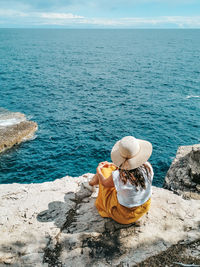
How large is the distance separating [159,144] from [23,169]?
14859 mm

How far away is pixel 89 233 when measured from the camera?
7152 mm

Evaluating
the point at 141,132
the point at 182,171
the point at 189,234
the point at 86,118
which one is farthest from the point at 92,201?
the point at 86,118

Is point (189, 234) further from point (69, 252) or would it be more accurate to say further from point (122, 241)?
point (69, 252)

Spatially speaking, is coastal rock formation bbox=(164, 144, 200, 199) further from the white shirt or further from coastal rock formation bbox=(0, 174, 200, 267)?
the white shirt

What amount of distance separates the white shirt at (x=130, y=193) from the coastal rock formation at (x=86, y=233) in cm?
129

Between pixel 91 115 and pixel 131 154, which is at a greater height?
pixel 131 154

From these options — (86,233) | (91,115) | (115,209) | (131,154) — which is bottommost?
(91,115)

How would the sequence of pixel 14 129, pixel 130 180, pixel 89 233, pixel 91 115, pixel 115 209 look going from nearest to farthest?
pixel 130 180
pixel 115 209
pixel 89 233
pixel 14 129
pixel 91 115

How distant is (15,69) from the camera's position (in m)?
59.9

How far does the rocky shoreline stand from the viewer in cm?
630

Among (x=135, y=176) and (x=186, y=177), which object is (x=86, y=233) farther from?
(x=186, y=177)

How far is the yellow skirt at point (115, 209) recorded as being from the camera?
679cm

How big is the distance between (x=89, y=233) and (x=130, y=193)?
220cm

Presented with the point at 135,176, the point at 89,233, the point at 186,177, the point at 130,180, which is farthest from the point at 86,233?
the point at 186,177
